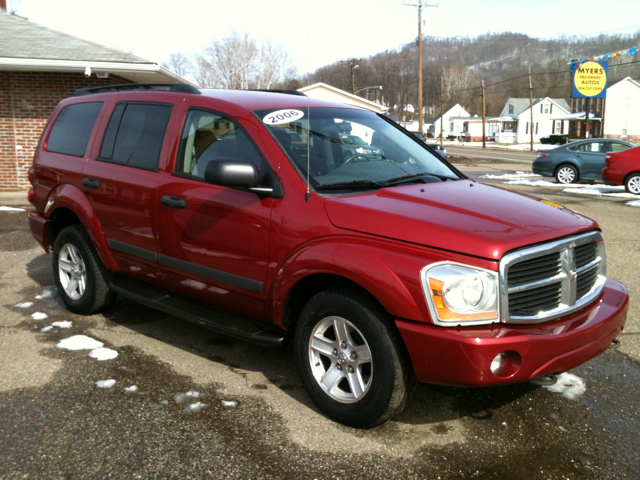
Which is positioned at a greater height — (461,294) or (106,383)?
(461,294)

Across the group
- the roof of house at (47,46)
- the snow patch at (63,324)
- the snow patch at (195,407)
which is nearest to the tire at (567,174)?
the roof of house at (47,46)

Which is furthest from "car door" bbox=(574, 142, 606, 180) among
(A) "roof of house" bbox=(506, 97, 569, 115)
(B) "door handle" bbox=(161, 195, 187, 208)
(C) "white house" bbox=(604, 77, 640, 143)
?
(A) "roof of house" bbox=(506, 97, 569, 115)

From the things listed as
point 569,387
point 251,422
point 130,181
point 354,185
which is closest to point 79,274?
point 130,181

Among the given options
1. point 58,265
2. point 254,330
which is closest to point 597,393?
point 254,330

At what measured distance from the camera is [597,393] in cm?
379

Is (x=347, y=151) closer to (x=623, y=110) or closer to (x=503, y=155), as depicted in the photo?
(x=503, y=155)

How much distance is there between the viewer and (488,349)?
9.07ft

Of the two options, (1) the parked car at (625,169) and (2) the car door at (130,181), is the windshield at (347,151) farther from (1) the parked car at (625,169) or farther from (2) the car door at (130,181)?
(1) the parked car at (625,169)

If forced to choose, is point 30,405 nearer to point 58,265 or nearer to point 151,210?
point 151,210

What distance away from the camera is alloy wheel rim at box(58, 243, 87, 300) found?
5.11m

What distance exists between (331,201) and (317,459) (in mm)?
1381

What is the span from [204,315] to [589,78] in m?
42.8

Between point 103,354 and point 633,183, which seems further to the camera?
point 633,183

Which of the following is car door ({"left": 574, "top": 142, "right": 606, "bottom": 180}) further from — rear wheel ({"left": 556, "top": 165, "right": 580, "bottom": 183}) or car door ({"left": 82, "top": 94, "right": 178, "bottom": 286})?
car door ({"left": 82, "top": 94, "right": 178, "bottom": 286})
